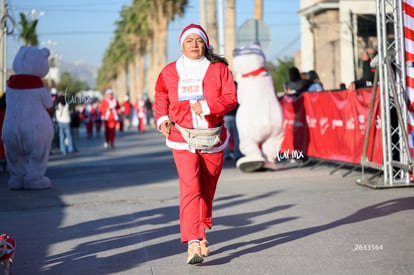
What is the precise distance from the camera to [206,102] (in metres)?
5.52

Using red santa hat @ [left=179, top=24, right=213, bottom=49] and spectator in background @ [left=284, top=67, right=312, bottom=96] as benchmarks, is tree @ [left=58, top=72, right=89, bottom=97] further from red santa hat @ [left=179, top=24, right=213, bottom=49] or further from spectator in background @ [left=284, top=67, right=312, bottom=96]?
spectator in background @ [left=284, top=67, right=312, bottom=96]

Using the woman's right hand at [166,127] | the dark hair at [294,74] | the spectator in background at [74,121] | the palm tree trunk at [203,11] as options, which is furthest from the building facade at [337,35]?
the woman's right hand at [166,127]

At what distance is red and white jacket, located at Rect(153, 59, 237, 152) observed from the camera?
554 centimetres

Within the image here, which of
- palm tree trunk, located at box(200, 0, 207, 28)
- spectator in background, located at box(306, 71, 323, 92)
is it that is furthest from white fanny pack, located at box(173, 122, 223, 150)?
palm tree trunk, located at box(200, 0, 207, 28)

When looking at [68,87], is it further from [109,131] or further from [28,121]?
[109,131]

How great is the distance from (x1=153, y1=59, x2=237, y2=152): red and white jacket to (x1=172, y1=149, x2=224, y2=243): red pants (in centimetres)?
8

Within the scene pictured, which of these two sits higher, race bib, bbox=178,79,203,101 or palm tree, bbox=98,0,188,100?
palm tree, bbox=98,0,188,100

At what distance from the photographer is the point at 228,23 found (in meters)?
29.4

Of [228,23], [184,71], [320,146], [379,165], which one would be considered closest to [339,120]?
[320,146]

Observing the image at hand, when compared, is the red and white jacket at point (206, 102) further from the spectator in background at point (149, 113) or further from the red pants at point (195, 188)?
the spectator in background at point (149, 113)

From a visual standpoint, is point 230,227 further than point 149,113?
No

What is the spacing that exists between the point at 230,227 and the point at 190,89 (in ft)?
6.54

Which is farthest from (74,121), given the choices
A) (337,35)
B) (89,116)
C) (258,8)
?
(337,35)

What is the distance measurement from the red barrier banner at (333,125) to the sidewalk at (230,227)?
20.8 inches
